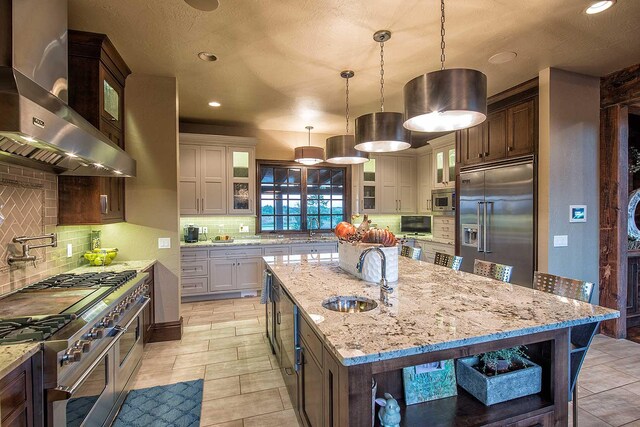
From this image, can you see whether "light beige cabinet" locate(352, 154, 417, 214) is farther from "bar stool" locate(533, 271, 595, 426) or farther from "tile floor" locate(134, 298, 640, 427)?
"bar stool" locate(533, 271, 595, 426)

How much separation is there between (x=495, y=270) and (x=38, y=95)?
3.21 meters

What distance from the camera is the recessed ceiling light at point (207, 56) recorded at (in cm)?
298

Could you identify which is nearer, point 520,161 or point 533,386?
point 533,386

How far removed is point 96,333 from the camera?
68.5 inches

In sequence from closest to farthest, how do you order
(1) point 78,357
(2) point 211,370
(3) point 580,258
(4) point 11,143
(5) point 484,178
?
(1) point 78,357, (4) point 11,143, (2) point 211,370, (3) point 580,258, (5) point 484,178

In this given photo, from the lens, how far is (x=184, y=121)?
5.34 m

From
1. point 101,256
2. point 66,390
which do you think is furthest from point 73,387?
point 101,256

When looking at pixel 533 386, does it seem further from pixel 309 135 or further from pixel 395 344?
pixel 309 135

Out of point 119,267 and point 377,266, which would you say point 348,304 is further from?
point 119,267

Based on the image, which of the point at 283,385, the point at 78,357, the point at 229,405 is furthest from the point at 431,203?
the point at 78,357

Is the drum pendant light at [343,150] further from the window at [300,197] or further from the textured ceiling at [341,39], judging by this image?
the window at [300,197]

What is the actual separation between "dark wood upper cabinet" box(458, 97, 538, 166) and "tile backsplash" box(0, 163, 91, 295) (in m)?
4.69

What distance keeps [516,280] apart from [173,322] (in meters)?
3.99

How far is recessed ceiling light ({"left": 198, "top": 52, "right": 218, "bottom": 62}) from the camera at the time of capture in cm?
298
